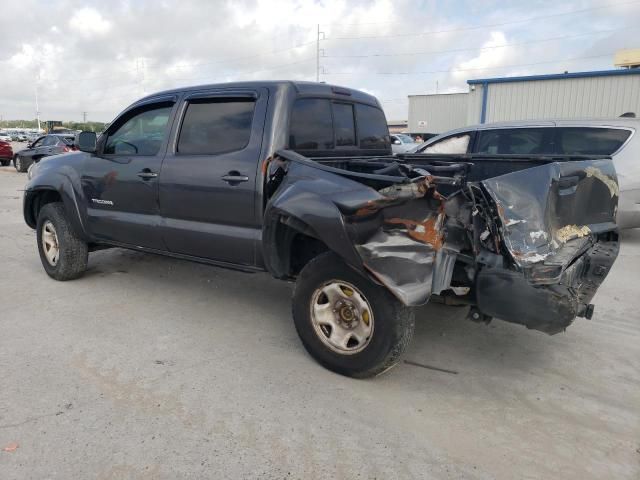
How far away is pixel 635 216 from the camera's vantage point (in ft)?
23.0

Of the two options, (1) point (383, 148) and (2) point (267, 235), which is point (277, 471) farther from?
(1) point (383, 148)

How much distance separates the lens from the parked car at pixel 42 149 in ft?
64.4

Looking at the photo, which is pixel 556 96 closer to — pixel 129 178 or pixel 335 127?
pixel 335 127

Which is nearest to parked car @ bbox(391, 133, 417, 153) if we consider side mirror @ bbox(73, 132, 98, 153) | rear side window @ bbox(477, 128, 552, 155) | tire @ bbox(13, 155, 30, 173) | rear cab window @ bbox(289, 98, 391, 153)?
rear side window @ bbox(477, 128, 552, 155)

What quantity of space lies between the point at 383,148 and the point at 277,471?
3.45 metres

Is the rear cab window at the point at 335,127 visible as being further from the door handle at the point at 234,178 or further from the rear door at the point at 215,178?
the door handle at the point at 234,178

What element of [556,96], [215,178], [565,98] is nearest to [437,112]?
[556,96]

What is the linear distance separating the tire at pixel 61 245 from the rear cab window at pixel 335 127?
2916mm

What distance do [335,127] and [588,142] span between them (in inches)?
171

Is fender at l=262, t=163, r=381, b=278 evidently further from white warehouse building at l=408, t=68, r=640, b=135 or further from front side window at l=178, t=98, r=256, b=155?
white warehouse building at l=408, t=68, r=640, b=135

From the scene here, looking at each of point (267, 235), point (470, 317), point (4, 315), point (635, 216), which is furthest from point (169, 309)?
point (635, 216)

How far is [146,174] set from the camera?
14.9 ft

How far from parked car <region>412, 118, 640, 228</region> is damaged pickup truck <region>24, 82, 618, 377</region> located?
2922 millimetres

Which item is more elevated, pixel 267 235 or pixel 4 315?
pixel 267 235
